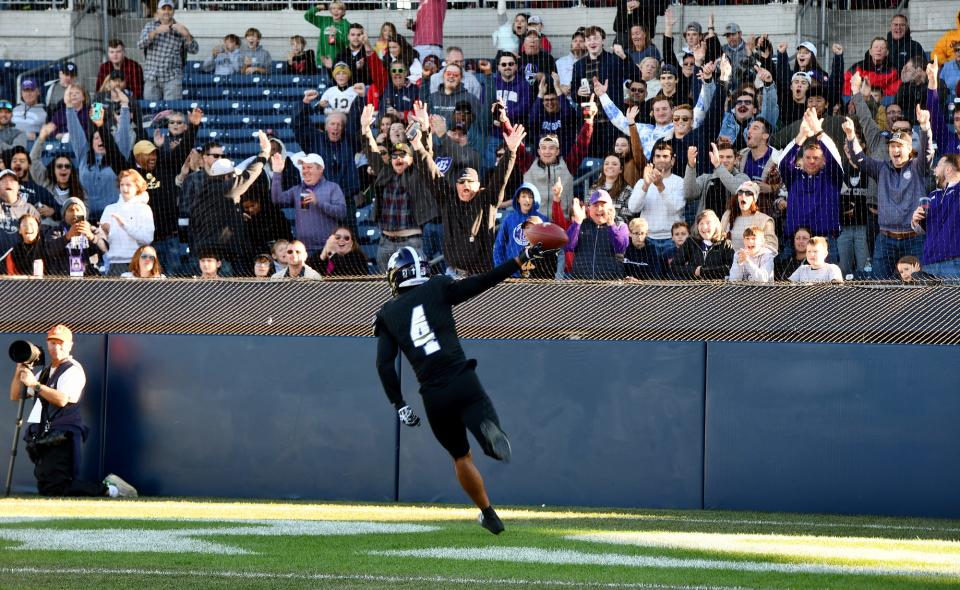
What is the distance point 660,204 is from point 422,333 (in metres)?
4.37

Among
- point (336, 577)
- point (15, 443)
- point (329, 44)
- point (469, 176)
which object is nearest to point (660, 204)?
point (469, 176)

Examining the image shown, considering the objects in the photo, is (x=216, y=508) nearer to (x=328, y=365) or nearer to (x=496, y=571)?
(x=328, y=365)

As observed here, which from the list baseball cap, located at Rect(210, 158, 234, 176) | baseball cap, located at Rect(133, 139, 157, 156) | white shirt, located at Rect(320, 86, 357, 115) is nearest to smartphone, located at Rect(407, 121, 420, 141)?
baseball cap, located at Rect(210, 158, 234, 176)

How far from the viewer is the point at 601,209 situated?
1220cm

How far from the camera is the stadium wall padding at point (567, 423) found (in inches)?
432

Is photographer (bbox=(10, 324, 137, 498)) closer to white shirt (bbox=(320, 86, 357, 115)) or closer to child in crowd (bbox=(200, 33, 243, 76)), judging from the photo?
white shirt (bbox=(320, 86, 357, 115))

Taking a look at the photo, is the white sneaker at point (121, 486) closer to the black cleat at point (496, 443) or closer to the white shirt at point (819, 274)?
the black cleat at point (496, 443)

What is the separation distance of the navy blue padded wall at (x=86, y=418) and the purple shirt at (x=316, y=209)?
6.95ft

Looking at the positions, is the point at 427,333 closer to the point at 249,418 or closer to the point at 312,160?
the point at 249,418

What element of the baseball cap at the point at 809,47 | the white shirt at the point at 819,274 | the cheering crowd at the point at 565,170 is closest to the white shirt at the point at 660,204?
the cheering crowd at the point at 565,170

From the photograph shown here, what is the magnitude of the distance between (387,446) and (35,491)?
122 inches

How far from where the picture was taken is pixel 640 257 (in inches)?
473

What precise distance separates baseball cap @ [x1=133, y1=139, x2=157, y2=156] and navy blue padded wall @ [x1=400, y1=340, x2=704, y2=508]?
15.2 feet

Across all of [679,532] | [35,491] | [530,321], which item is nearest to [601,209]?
[530,321]
